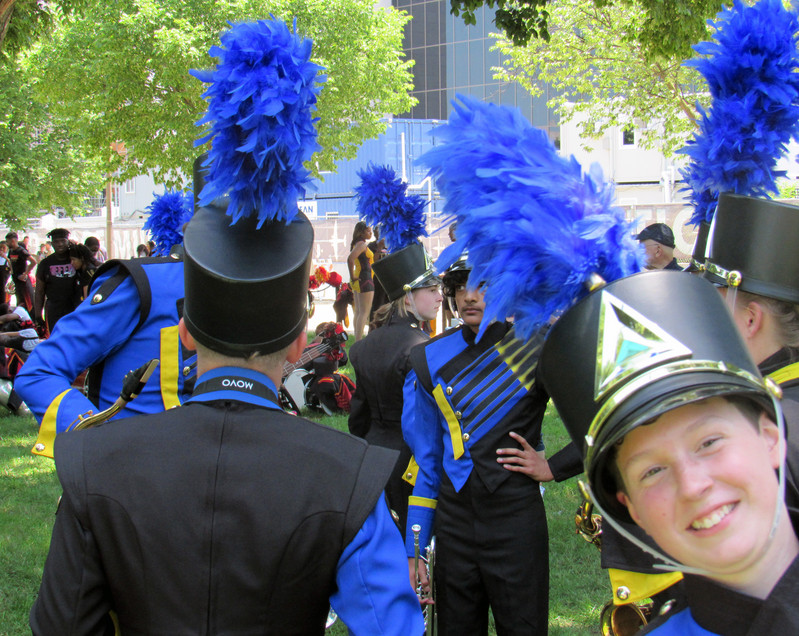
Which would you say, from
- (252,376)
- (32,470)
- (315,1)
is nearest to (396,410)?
(252,376)

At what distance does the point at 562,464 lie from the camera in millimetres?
3031

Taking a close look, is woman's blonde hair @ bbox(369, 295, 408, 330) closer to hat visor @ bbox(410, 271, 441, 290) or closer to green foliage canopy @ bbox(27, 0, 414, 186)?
hat visor @ bbox(410, 271, 441, 290)

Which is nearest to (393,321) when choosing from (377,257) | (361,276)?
(377,257)

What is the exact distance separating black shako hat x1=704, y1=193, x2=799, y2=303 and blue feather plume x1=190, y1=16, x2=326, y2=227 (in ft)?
3.82

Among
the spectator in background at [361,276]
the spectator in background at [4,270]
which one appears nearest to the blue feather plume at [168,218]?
the spectator in background at [361,276]

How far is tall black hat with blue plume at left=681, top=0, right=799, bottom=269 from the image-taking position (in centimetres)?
199

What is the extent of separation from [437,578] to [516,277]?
2.01 meters

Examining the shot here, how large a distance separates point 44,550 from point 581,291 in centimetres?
488

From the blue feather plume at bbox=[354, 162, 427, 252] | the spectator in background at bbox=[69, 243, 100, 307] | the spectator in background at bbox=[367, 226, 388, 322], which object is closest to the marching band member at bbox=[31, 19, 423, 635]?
the blue feather plume at bbox=[354, 162, 427, 252]

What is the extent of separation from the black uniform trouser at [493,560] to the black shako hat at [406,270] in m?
1.53

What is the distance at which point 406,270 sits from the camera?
4.39 m

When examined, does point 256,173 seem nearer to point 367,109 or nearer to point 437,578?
point 437,578

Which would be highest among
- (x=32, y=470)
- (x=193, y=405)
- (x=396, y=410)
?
(x=193, y=405)

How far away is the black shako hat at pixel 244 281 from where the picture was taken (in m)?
1.78
